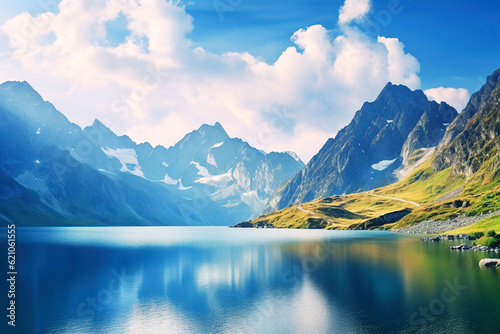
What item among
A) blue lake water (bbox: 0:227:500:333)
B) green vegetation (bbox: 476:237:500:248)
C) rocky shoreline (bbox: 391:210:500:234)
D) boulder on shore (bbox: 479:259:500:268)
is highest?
rocky shoreline (bbox: 391:210:500:234)

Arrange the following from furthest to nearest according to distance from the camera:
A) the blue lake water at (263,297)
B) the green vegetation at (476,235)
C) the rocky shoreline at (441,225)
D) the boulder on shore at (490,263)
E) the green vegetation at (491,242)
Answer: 1. the rocky shoreline at (441,225)
2. the green vegetation at (476,235)
3. the green vegetation at (491,242)
4. the boulder on shore at (490,263)
5. the blue lake water at (263,297)

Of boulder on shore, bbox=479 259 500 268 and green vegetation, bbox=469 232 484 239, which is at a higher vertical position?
green vegetation, bbox=469 232 484 239

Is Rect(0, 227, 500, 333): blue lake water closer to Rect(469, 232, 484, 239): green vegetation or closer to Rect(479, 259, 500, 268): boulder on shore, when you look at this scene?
Rect(479, 259, 500, 268): boulder on shore

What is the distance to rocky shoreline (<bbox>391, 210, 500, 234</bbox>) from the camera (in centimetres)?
13571

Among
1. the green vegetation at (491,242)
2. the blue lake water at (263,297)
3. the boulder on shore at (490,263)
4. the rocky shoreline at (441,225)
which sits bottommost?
the blue lake water at (263,297)

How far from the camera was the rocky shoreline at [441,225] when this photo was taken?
5343 inches

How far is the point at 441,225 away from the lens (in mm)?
156375

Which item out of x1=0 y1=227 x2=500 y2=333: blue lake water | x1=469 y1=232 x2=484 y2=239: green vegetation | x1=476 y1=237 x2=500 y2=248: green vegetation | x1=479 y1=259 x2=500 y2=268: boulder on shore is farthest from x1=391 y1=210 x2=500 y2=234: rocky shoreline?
x1=479 y1=259 x2=500 y2=268: boulder on shore

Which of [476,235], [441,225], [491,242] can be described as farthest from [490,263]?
[441,225]

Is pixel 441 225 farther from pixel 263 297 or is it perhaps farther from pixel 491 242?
pixel 263 297

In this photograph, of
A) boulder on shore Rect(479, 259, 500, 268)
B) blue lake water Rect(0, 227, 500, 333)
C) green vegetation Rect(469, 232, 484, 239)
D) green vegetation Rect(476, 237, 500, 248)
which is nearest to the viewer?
blue lake water Rect(0, 227, 500, 333)

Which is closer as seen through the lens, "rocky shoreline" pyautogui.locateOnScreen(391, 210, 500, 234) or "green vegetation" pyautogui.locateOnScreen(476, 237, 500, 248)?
"green vegetation" pyautogui.locateOnScreen(476, 237, 500, 248)

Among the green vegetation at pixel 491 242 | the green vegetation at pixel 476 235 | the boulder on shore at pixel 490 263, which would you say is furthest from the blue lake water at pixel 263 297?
the green vegetation at pixel 476 235

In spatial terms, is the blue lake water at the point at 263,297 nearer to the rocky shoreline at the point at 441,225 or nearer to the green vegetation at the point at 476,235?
the green vegetation at the point at 476,235
